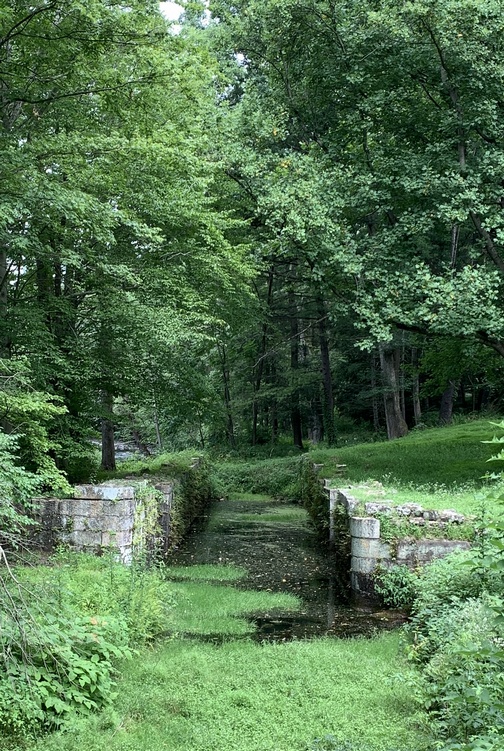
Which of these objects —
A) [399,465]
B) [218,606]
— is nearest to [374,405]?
[399,465]

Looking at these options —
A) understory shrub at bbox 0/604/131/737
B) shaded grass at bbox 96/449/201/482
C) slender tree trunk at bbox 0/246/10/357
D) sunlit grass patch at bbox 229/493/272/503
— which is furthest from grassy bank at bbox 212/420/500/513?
slender tree trunk at bbox 0/246/10/357

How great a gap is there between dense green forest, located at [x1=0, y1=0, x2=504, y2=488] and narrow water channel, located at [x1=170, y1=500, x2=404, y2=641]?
3186mm

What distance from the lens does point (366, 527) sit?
9.02 meters

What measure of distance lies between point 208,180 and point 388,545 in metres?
7.72

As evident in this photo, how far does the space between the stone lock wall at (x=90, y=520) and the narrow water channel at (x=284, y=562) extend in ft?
7.92

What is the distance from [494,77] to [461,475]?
29.8 feet

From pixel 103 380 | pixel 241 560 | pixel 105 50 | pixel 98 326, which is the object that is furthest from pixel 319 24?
pixel 241 560

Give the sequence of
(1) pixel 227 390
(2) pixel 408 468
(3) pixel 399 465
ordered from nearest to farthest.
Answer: (2) pixel 408 468
(3) pixel 399 465
(1) pixel 227 390

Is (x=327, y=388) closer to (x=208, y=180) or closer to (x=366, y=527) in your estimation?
(x=208, y=180)

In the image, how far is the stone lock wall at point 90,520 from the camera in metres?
9.13

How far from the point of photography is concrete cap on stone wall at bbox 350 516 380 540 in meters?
8.96

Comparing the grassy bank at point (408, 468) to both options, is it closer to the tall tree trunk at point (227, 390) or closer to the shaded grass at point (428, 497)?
the shaded grass at point (428, 497)

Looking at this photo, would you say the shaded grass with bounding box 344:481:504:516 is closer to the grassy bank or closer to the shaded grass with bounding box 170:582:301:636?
the grassy bank

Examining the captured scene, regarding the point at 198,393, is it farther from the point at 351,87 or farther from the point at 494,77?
the point at 494,77
